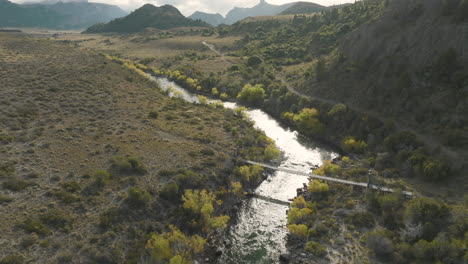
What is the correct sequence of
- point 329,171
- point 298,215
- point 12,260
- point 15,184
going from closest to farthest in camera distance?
point 12,260
point 15,184
point 298,215
point 329,171

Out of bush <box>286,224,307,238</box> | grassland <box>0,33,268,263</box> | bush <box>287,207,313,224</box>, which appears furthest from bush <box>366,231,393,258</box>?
grassland <box>0,33,268,263</box>

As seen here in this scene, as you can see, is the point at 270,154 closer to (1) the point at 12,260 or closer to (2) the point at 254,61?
(1) the point at 12,260

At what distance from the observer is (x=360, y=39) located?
309 ft

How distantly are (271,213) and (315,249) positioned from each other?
11.9 m

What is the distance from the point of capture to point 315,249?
1652 inches

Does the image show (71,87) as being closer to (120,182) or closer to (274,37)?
(120,182)

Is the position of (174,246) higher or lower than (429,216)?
lower

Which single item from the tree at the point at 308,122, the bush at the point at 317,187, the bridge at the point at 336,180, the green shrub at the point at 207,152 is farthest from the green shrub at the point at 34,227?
the tree at the point at 308,122

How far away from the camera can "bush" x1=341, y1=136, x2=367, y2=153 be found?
68.6m

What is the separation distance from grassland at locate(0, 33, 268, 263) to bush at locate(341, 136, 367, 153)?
24.5 meters

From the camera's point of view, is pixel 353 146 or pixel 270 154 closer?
pixel 270 154

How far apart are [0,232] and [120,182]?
1719 centimetres

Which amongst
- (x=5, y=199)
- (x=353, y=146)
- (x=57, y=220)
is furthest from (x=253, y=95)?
(x=5, y=199)

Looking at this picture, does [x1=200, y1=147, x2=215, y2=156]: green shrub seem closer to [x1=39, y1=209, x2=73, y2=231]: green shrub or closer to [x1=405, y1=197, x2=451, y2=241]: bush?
[x1=39, y1=209, x2=73, y2=231]: green shrub
